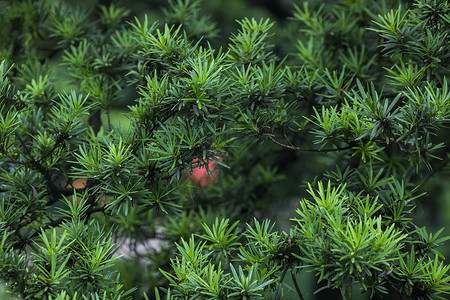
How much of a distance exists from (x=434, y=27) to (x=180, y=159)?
2.08ft

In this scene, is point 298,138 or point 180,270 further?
point 298,138

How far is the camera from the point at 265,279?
0.91 metres

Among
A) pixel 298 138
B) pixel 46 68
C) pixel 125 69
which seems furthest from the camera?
pixel 298 138

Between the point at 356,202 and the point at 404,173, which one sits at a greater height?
the point at 404,173

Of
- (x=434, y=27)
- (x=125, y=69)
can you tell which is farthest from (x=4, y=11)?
(x=434, y=27)

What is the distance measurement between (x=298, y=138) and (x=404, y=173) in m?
0.35

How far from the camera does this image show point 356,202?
3.08ft

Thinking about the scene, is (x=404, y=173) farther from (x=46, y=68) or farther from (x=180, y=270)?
(x=46, y=68)

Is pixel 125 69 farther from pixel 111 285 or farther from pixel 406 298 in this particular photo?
pixel 406 298

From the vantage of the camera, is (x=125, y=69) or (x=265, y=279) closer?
(x=265, y=279)

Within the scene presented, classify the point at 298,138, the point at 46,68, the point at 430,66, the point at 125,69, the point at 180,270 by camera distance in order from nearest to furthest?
the point at 180,270, the point at 430,66, the point at 125,69, the point at 46,68, the point at 298,138

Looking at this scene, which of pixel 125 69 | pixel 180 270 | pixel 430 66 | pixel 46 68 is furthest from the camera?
pixel 46 68

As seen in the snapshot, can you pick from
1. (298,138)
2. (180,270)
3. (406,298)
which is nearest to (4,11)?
(298,138)

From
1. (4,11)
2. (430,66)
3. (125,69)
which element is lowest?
A: (430,66)
